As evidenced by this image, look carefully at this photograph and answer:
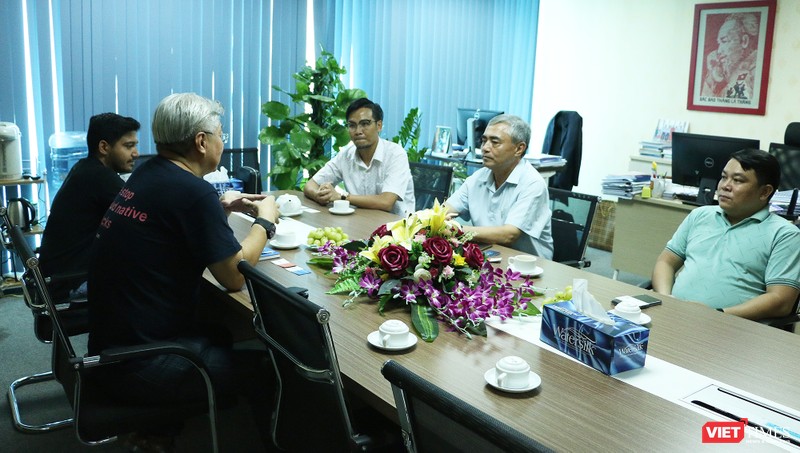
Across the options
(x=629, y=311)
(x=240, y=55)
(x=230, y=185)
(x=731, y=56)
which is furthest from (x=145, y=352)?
(x=731, y=56)

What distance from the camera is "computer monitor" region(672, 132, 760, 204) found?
13.2 feet

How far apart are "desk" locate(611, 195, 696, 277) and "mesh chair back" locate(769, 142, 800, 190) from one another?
56cm

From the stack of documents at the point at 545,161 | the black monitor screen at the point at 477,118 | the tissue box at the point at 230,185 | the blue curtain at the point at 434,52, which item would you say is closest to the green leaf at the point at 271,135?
the tissue box at the point at 230,185

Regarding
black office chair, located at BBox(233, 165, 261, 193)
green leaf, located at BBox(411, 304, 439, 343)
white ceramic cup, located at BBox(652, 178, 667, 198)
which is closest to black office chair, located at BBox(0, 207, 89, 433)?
green leaf, located at BBox(411, 304, 439, 343)

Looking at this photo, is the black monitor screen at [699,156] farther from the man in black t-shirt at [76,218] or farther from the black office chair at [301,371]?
the man in black t-shirt at [76,218]

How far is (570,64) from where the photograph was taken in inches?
275

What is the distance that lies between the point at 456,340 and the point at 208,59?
3823 millimetres

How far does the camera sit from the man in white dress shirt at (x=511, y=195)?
9.95ft

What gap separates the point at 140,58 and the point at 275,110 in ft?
3.28

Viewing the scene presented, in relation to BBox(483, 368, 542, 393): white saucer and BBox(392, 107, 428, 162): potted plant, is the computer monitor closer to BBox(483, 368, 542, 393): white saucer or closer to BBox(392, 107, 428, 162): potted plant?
BBox(392, 107, 428, 162): potted plant

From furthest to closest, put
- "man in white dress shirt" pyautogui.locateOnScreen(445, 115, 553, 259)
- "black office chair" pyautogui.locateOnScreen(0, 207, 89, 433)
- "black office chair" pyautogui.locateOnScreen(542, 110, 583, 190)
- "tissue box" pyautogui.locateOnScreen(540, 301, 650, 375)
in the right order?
1. "black office chair" pyautogui.locateOnScreen(542, 110, 583, 190)
2. "man in white dress shirt" pyautogui.locateOnScreen(445, 115, 553, 259)
3. "black office chair" pyautogui.locateOnScreen(0, 207, 89, 433)
4. "tissue box" pyautogui.locateOnScreen(540, 301, 650, 375)

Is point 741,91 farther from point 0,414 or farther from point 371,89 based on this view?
point 0,414

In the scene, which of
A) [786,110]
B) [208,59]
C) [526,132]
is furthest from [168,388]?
[786,110]

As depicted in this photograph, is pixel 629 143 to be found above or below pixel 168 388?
above
